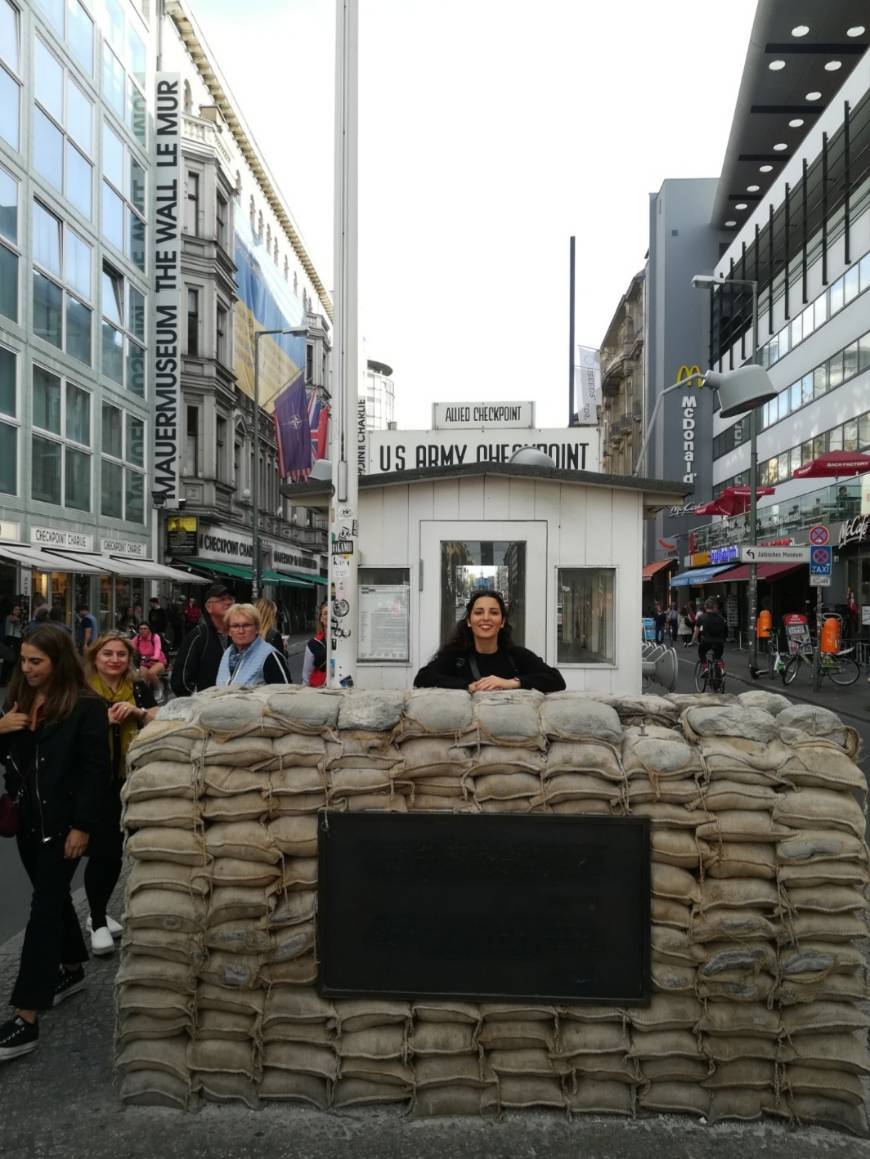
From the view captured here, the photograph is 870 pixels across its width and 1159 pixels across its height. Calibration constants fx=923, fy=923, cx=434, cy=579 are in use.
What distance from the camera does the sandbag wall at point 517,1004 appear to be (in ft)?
9.73

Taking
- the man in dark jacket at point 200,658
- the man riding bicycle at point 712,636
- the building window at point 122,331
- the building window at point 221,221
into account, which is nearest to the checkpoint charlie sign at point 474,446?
the man in dark jacket at point 200,658

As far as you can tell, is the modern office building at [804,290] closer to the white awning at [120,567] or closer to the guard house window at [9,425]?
the white awning at [120,567]

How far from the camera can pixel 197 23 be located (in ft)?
119

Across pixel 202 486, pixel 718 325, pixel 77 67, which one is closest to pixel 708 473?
pixel 718 325

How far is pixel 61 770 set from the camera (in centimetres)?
379

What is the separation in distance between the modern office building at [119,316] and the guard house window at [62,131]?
0.22ft

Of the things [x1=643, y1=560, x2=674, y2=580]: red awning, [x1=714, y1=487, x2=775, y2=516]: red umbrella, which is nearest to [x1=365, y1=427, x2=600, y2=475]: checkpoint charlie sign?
[x1=714, y1=487, x2=775, y2=516]: red umbrella

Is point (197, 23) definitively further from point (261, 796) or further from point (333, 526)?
point (261, 796)

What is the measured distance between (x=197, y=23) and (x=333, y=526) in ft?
120

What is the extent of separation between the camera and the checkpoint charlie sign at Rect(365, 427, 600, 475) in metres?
10.1

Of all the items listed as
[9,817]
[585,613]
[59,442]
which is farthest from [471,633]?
[59,442]

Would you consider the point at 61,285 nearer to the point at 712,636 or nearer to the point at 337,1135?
the point at 712,636

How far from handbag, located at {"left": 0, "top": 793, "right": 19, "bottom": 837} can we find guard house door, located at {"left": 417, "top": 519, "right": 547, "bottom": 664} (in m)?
4.60

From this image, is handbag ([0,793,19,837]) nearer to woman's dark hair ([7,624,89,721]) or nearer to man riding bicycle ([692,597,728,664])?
woman's dark hair ([7,624,89,721])
